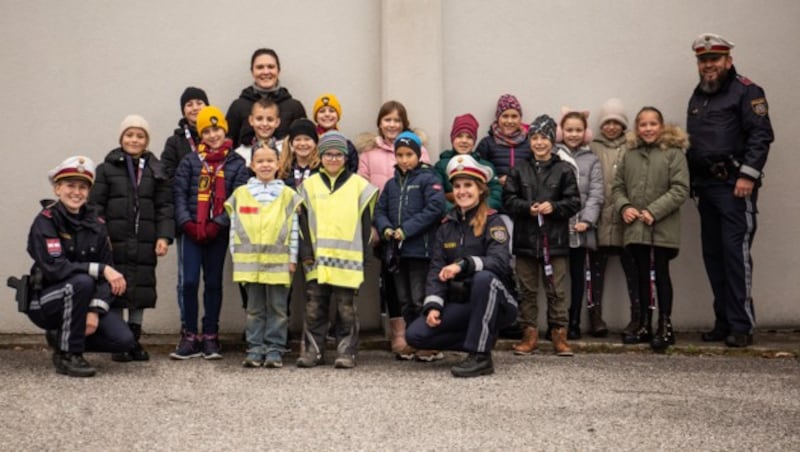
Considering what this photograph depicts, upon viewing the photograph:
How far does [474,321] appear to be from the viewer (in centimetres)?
698

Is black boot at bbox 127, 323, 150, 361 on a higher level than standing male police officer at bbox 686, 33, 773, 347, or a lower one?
lower

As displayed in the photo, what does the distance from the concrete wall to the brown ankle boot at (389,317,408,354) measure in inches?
35.2

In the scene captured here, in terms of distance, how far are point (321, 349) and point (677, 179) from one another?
3.03 metres

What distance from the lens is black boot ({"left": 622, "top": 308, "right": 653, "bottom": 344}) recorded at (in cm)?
823

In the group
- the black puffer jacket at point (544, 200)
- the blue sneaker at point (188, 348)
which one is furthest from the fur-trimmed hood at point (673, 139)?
the blue sneaker at point (188, 348)

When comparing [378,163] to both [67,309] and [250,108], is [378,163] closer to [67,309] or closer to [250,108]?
[250,108]

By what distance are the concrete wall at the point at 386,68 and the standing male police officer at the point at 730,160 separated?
2.36ft

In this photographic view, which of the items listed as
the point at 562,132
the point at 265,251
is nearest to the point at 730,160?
the point at 562,132

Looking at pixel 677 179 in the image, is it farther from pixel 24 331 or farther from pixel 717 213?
pixel 24 331

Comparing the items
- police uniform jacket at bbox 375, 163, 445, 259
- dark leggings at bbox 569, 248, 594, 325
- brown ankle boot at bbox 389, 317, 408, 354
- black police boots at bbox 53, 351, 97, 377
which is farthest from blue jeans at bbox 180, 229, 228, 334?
dark leggings at bbox 569, 248, 594, 325

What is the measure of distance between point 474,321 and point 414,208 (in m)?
1.11

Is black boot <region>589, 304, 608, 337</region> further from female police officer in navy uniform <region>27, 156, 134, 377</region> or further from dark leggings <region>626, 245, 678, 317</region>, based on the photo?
female police officer in navy uniform <region>27, 156, 134, 377</region>

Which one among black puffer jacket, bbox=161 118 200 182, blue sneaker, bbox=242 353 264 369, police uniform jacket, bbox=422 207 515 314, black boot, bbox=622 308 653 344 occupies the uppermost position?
black puffer jacket, bbox=161 118 200 182

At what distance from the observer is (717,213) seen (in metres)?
8.30
